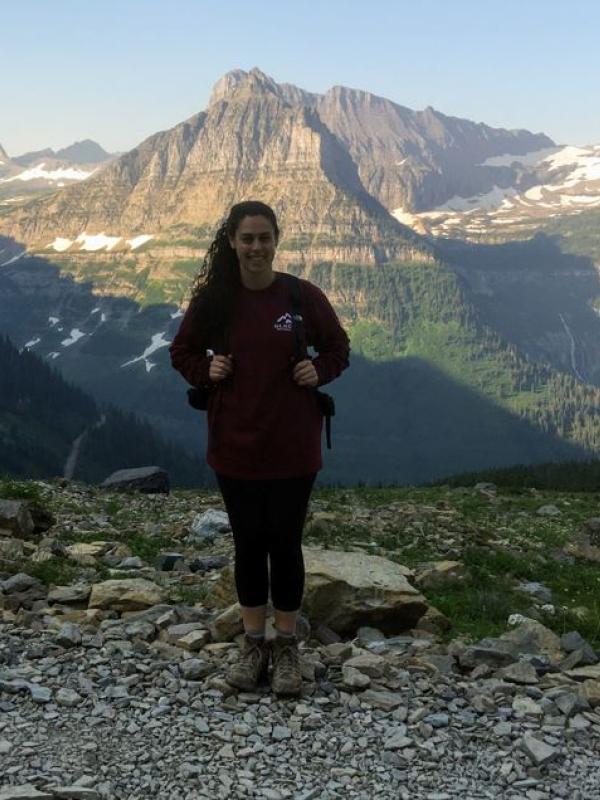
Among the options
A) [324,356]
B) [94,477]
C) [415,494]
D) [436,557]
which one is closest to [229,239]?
[324,356]

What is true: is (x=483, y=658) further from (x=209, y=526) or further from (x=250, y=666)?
(x=209, y=526)

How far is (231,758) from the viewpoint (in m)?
6.73

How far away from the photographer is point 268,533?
26.3ft

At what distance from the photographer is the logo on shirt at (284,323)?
25.1ft

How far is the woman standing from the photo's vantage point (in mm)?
7617

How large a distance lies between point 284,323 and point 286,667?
141 inches

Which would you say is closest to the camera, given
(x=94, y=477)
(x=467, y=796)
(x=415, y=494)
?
(x=467, y=796)

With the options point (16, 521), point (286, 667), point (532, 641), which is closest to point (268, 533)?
point (286, 667)

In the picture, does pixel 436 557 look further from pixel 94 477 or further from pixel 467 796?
pixel 94 477

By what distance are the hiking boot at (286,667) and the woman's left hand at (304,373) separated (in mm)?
2765

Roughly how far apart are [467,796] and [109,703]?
3477 mm

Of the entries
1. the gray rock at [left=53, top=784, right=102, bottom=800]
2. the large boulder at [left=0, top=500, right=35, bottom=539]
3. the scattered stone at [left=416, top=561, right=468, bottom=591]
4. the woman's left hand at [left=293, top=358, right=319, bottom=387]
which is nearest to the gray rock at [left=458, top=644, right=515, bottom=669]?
the scattered stone at [left=416, top=561, right=468, bottom=591]

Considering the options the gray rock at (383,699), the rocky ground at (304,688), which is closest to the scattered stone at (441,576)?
the rocky ground at (304,688)

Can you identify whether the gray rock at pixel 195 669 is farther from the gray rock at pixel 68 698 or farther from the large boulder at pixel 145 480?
the large boulder at pixel 145 480
